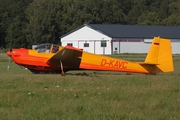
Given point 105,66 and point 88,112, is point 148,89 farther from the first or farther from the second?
point 105,66

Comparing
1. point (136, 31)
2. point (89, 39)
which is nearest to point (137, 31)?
point (136, 31)

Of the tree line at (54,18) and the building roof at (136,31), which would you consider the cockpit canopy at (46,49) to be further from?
the tree line at (54,18)

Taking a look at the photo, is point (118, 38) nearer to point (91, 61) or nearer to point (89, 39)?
point (89, 39)

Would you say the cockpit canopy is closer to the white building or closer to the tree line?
the white building

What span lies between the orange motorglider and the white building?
43.0m

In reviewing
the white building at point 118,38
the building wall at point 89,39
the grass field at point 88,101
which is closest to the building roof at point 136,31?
the white building at point 118,38

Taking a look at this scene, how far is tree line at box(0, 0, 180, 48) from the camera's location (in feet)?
251

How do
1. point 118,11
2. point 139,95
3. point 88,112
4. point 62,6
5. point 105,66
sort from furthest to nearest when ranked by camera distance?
1. point 118,11
2. point 62,6
3. point 105,66
4. point 139,95
5. point 88,112

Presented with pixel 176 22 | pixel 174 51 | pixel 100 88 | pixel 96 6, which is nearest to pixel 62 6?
pixel 96 6

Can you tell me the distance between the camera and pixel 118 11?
3524 inches

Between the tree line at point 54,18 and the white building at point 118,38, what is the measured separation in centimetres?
1015

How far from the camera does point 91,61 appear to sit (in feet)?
60.7

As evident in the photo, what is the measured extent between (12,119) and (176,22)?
78.4 m

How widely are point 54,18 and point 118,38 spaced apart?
2147 cm
